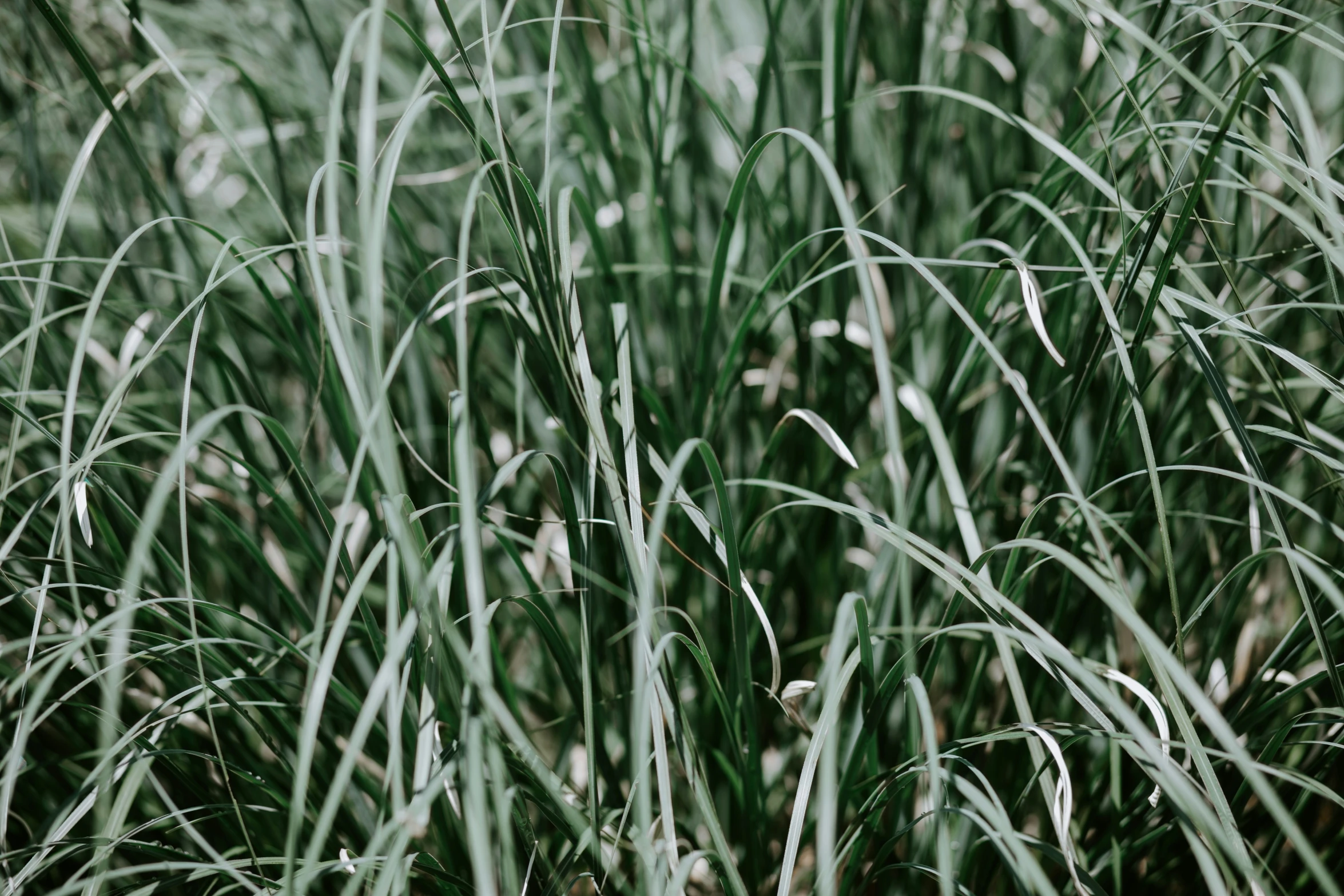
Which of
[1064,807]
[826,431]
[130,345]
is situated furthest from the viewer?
[130,345]

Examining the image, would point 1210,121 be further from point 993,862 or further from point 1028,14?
point 993,862

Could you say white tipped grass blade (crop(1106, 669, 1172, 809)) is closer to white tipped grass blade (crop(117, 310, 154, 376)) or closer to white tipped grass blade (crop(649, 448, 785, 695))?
white tipped grass blade (crop(649, 448, 785, 695))

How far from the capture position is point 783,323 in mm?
1059

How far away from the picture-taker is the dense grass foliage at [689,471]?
443 mm

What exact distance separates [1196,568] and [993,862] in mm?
355

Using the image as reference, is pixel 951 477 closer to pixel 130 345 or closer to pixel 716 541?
pixel 716 541

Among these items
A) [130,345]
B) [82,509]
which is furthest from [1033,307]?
[130,345]

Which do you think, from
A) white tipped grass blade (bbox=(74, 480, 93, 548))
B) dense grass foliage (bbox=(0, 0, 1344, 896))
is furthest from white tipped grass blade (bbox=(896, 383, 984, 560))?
white tipped grass blade (bbox=(74, 480, 93, 548))

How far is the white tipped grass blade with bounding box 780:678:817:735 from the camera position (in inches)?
19.7

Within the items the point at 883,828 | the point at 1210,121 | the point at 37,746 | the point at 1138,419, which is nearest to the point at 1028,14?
the point at 1210,121

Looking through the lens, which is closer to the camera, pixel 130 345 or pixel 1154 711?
pixel 1154 711

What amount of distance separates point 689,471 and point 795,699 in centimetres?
27

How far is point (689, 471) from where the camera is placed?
769 millimetres

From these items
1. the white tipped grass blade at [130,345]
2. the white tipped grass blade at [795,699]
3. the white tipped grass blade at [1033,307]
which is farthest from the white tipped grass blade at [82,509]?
the white tipped grass blade at [1033,307]
